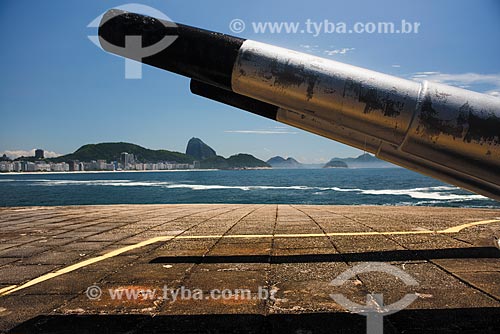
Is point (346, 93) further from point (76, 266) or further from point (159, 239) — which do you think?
point (159, 239)

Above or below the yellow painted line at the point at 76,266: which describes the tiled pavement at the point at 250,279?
above

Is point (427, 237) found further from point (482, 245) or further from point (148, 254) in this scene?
point (148, 254)

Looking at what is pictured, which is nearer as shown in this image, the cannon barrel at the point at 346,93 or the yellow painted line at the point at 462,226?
the cannon barrel at the point at 346,93

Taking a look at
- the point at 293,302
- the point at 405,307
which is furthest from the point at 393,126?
the point at 293,302

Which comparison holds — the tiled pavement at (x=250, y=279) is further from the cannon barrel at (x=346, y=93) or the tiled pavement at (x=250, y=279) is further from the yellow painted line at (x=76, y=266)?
the cannon barrel at (x=346, y=93)

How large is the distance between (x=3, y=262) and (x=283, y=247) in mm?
4555

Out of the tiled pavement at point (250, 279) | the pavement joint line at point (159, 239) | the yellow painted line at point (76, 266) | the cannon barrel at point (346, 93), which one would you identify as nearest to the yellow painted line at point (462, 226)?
the pavement joint line at point (159, 239)

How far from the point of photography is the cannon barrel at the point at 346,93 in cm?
321

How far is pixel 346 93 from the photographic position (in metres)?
3.49

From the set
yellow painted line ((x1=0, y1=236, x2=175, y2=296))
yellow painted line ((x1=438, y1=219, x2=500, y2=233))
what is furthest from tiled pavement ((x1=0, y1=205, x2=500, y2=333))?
yellow painted line ((x1=438, y1=219, x2=500, y2=233))

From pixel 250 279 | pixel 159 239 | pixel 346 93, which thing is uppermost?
pixel 346 93

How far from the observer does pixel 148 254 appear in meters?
6.00

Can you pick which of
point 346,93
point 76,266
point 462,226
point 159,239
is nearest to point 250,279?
point 346,93

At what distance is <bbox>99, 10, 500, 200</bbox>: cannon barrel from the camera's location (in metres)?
3.21
